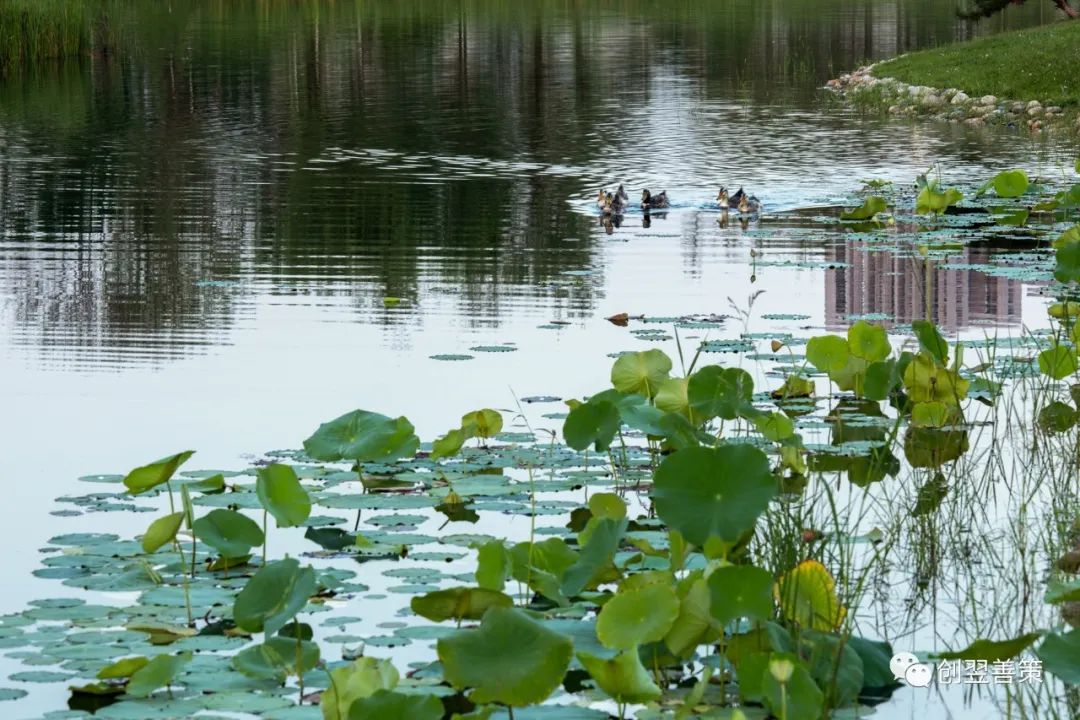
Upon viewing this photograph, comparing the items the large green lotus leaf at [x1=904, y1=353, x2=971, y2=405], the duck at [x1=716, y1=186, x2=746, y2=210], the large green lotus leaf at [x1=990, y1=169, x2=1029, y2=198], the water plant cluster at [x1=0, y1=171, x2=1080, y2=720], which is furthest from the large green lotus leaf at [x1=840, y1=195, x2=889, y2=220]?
the large green lotus leaf at [x1=904, y1=353, x2=971, y2=405]

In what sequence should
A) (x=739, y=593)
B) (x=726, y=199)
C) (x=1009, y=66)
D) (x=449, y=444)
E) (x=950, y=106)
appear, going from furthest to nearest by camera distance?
(x=1009, y=66)
(x=950, y=106)
(x=726, y=199)
(x=449, y=444)
(x=739, y=593)

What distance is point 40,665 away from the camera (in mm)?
4566

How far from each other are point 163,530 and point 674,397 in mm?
1967

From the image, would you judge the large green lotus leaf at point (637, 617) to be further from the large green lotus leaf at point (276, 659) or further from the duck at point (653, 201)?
the duck at point (653, 201)

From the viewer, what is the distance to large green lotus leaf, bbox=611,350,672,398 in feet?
21.7

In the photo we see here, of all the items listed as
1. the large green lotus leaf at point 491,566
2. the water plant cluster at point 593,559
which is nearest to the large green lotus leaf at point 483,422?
the water plant cluster at point 593,559

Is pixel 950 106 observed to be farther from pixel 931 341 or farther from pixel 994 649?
pixel 994 649

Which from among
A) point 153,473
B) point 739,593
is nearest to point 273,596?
point 739,593

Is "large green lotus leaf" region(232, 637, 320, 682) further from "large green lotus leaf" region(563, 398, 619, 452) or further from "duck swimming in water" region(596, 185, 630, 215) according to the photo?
"duck swimming in water" region(596, 185, 630, 215)

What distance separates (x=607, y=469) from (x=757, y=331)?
302cm

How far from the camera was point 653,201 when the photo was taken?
15.5 m

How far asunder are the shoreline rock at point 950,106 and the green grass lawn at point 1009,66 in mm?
295

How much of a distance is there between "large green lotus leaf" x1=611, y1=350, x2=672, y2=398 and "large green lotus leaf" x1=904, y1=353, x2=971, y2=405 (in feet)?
3.43

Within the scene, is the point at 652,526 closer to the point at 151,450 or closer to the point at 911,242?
the point at 151,450
